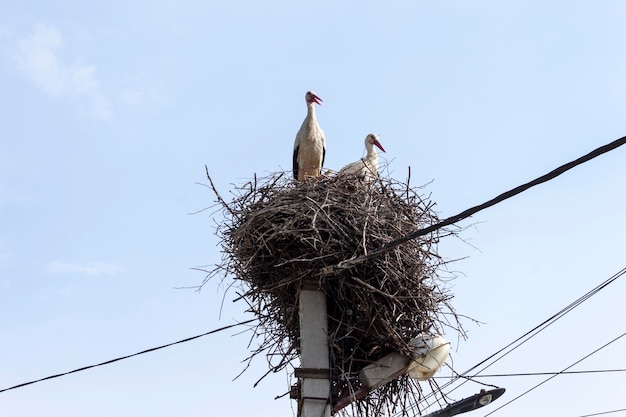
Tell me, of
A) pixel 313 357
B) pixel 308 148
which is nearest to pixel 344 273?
pixel 313 357

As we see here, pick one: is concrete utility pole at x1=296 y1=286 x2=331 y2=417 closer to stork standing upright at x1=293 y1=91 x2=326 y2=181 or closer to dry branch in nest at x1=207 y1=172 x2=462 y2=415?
dry branch in nest at x1=207 y1=172 x2=462 y2=415

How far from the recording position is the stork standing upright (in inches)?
422

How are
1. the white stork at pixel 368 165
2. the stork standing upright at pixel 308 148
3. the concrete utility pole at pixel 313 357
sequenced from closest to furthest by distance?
1. the concrete utility pole at pixel 313 357
2. the white stork at pixel 368 165
3. the stork standing upright at pixel 308 148

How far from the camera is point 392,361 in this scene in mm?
7270

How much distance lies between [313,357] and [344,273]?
2.35ft

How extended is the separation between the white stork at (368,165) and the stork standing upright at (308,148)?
0.52 meters

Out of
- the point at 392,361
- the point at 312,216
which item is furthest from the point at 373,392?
the point at 312,216

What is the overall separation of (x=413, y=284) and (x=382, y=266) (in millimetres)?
324

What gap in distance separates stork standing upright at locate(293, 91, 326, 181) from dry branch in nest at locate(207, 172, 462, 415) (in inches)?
109

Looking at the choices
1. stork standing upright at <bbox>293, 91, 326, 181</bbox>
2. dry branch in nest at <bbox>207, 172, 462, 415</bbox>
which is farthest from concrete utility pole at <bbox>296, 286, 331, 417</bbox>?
stork standing upright at <bbox>293, 91, 326, 181</bbox>

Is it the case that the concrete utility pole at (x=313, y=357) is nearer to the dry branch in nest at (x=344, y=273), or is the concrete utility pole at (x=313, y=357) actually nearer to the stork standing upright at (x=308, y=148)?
the dry branch in nest at (x=344, y=273)

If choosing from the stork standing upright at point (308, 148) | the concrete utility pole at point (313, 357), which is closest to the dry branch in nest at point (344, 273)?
the concrete utility pole at point (313, 357)

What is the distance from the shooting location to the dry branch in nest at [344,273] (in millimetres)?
7297

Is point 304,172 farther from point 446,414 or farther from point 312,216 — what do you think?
point 446,414
